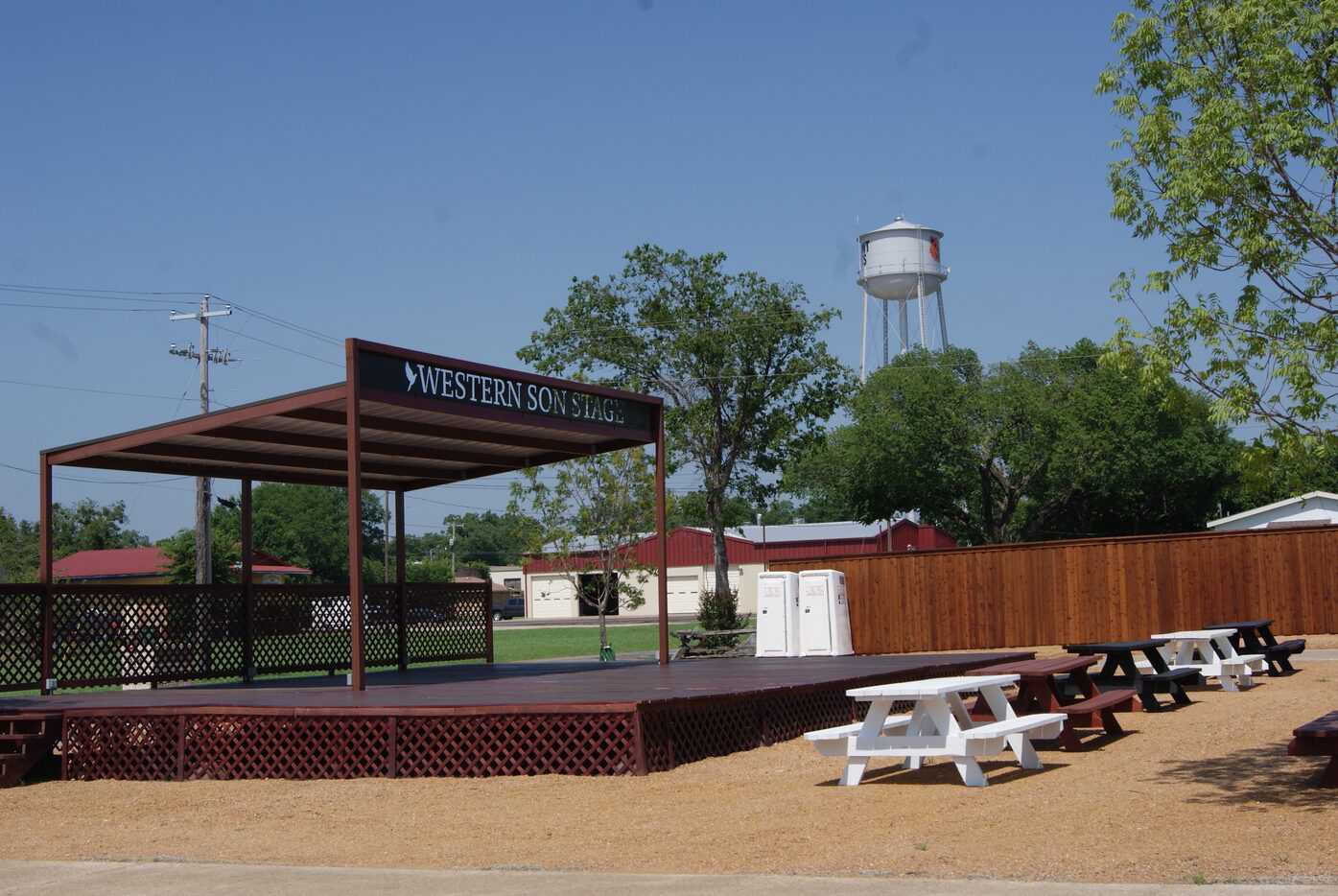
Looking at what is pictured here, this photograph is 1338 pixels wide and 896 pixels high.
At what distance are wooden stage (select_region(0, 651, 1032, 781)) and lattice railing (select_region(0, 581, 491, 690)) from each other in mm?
1250

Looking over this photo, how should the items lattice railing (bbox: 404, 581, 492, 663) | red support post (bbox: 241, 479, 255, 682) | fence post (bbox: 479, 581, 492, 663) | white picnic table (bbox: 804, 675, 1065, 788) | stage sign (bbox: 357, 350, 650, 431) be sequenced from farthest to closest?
fence post (bbox: 479, 581, 492, 663), lattice railing (bbox: 404, 581, 492, 663), red support post (bbox: 241, 479, 255, 682), stage sign (bbox: 357, 350, 650, 431), white picnic table (bbox: 804, 675, 1065, 788)

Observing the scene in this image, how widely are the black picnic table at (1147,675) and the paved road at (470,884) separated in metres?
7.42

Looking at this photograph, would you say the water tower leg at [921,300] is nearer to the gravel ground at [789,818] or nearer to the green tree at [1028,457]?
the green tree at [1028,457]

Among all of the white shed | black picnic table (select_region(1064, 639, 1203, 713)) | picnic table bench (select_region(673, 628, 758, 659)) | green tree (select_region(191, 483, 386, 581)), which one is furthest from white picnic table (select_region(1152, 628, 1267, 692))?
green tree (select_region(191, 483, 386, 581))

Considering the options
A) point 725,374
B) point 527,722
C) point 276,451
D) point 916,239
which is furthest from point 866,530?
point 527,722

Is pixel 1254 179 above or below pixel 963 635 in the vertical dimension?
above

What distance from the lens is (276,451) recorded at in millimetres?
16188

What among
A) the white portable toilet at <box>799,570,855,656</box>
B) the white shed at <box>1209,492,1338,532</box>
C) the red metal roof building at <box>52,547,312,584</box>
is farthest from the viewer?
the red metal roof building at <box>52,547,312,584</box>

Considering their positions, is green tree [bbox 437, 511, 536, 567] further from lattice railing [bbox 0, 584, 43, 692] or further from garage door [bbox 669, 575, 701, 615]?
lattice railing [bbox 0, 584, 43, 692]

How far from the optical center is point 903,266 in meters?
69.1

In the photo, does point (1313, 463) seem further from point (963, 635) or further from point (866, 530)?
point (866, 530)

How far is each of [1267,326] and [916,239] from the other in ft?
205

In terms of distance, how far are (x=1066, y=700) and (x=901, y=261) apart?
2278 inches

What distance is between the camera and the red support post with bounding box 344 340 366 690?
12.0 meters
